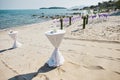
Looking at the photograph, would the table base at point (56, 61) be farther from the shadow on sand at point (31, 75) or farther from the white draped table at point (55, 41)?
the shadow on sand at point (31, 75)

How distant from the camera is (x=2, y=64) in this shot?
20.1ft

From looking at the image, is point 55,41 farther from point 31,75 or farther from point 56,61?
point 31,75

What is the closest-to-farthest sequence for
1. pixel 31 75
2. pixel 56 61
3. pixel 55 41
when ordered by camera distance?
pixel 31 75 → pixel 55 41 → pixel 56 61

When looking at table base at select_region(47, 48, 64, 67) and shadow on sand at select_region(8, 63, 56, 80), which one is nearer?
shadow on sand at select_region(8, 63, 56, 80)

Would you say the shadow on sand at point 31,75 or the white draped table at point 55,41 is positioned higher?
the white draped table at point 55,41

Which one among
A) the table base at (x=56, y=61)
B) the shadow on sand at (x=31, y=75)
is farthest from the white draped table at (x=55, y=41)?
the shadow on sand at (x=31, y=75)

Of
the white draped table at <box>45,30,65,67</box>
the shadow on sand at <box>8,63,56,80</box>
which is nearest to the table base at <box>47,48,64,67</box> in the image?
the white draped table at <box>45,30,65,67</box>

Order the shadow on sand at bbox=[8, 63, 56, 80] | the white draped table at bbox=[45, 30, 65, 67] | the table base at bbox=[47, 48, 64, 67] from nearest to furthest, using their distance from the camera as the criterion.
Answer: the shadow on sand at bbox=[8, 63, 56, 80] → the white draped table at bbox=[45, 30, 65, 67] → the table base at bbox=[47, 48, 64, 67]

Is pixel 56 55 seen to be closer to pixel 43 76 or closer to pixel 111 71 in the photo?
pixel 43 76

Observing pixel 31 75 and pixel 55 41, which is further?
pixel 55 41

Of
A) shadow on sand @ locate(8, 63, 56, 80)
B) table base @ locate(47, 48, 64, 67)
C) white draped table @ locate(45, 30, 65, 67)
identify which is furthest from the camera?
table base @ locate(47, 48, 64, 67)

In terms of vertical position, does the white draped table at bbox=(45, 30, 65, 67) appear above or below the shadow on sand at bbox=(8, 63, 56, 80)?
above

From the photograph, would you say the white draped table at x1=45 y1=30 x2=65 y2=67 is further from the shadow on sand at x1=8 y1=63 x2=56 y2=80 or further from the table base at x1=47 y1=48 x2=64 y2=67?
the shadow on sand at x1=8 y1=63 x2=56 y2=80

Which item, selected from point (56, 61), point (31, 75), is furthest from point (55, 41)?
point (31, 75)
